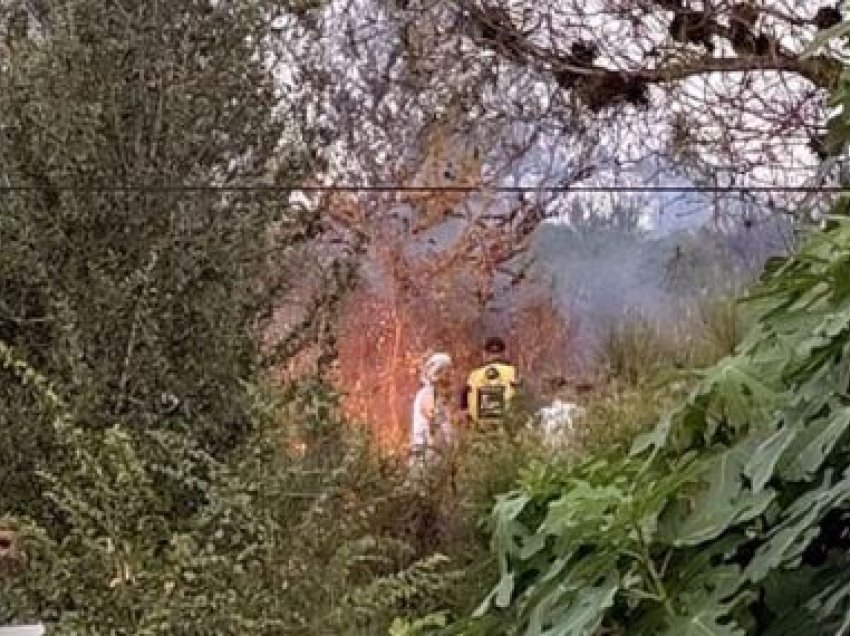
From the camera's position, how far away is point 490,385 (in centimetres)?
348

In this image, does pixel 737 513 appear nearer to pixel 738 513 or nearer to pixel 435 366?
pixel 738 513

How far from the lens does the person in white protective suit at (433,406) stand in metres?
3.41

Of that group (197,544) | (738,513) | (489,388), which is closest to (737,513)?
(738,513)

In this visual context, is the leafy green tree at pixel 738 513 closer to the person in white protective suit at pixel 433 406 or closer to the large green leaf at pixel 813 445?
the large green leaf at pixel 813 445

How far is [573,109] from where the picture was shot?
3033 mm

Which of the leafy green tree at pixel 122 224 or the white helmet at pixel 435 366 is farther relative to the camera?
the white helmet at pixel 435 366

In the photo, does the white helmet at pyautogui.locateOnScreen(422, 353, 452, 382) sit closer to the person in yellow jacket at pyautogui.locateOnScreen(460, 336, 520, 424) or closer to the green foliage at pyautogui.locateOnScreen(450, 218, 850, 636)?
the person in yellow jacket at pyautogui.locateOnScreen(460, 336, 520, 424)

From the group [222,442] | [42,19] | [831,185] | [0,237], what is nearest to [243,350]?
[222,442]

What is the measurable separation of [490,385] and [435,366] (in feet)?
0.44

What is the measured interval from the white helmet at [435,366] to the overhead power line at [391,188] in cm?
38

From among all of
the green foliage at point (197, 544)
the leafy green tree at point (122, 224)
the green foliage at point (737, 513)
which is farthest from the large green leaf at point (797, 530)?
the leafy green tree at point (122, 224)

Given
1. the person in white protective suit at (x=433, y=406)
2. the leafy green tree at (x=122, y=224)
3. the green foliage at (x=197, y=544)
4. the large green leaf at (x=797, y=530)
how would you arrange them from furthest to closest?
the person in white protective suit at (x=433, y=406) < the leafy green tree at (x=122, y=224) < the green foliage at (x=197, y=544) < the large green leaf at (x=797, y=530)

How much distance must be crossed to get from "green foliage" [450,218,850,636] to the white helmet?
2949 millimetres

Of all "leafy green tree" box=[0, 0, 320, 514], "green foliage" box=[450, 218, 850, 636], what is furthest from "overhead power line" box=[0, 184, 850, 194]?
"green foliage" box=[450, 218, 850, 636]
